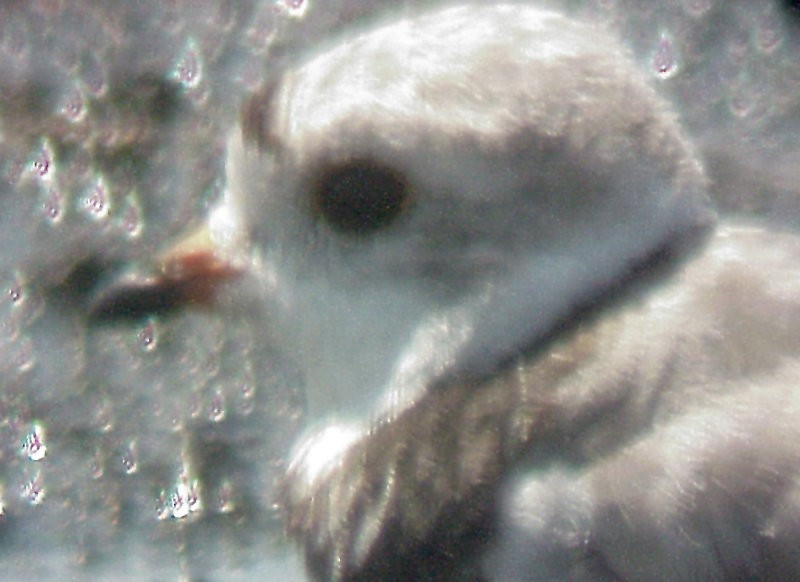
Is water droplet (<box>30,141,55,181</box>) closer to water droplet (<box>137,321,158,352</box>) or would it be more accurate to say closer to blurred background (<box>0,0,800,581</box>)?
blurred background (<box>0,0,800,581</box>)

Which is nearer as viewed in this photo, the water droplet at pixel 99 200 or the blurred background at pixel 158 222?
the blurred background at pixel 158 222

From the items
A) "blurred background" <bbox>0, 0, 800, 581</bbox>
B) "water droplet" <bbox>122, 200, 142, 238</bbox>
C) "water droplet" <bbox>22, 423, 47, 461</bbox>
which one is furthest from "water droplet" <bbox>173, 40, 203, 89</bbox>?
"water droplet" <bbox>22, 423, 47, 461</bbox>

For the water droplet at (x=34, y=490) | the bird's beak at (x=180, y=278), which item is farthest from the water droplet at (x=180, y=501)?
the bird's beak at (x=180, y=278)

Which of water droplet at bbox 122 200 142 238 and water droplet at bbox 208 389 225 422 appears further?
water droplet at bbox 208 389 225 422

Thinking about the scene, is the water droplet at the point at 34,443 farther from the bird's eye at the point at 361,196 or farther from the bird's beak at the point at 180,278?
the bird's eye at the point at 361,196

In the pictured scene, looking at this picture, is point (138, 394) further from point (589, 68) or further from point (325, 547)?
point (589, 68)

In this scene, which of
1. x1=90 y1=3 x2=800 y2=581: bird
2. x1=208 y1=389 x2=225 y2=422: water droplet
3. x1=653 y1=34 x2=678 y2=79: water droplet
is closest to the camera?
x1=90 y1=3 x2=800 y2=581: bird
